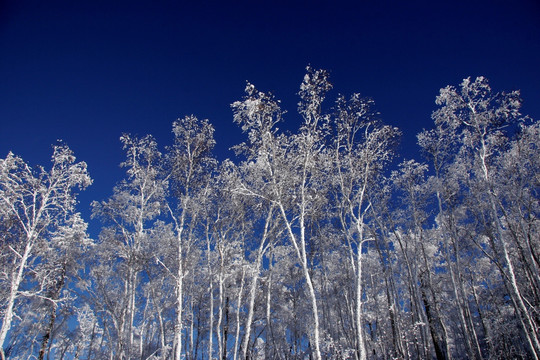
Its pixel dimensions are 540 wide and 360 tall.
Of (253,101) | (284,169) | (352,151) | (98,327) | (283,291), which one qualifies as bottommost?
(98,327)

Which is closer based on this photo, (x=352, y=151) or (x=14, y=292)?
(x=14, y=292)

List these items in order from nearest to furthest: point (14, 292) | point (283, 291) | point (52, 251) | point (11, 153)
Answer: point (14, 292)
point (11, 153)
point (52, 251)
point (283, 291)

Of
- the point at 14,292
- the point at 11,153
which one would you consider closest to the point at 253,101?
the point at 11,153

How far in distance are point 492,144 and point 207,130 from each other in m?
16.0

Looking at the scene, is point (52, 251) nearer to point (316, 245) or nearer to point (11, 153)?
point (11, 153)

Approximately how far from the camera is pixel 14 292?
1202cm

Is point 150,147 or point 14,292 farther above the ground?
point 150,147

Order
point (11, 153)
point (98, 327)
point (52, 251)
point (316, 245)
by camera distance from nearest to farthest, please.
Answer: point (11, 153) → point (52, 251) → point (316, 245) → point (98, 327)

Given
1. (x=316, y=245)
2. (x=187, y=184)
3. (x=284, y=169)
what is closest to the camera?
(x=284, y=169)

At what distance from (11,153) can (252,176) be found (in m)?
11.6

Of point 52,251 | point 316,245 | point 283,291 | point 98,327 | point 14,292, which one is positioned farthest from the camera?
point 98,327

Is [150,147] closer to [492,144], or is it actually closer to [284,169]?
[284,169]

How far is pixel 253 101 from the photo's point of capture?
14.0m

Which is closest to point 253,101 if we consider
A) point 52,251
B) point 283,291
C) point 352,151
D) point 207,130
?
point 207,130
